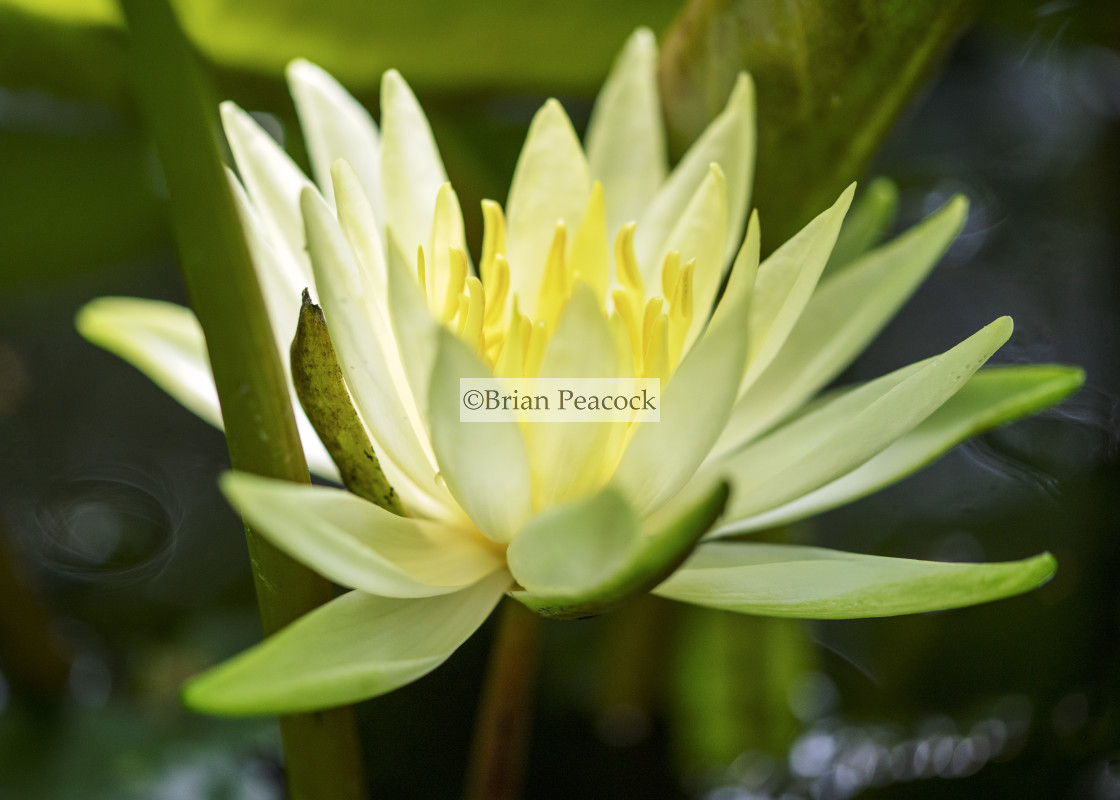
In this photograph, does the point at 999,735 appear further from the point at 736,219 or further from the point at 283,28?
the point at 283,28

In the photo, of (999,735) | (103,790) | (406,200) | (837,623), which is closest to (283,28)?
(406,200)

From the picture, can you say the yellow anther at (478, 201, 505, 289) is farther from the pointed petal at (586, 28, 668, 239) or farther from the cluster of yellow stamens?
the pointed petal at (586, 28, 668, 239)

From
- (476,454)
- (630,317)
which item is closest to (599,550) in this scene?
(476,454)

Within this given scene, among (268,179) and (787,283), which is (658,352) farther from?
(268,179)

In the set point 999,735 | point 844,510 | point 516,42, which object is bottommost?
point 999,735

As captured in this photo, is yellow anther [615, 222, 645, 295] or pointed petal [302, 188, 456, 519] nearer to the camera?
pointed petal [302, 188, 456, 519]

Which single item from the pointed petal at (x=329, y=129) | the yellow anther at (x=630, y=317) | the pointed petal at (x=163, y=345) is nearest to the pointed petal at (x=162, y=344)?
the pointed petal at (x=163, y=345)

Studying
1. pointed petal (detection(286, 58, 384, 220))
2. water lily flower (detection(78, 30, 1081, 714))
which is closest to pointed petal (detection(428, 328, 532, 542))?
water lily flower (detection(78, 30, 1081, 714))

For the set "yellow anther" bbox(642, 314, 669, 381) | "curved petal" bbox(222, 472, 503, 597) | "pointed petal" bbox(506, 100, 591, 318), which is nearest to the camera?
"curved petal" bbox(222, 472, 503, 597)
